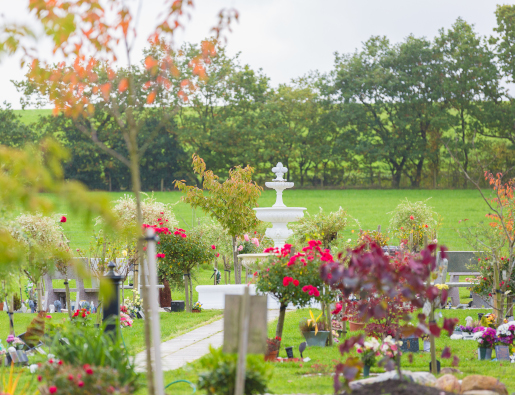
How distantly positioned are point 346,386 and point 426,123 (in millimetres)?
29815

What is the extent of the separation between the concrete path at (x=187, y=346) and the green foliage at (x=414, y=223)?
6.63 m

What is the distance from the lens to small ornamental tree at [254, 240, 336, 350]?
593cm

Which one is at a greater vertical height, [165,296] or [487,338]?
[487,338]

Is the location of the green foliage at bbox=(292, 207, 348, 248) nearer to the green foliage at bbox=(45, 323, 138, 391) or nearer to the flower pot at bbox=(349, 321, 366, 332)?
the flower pot at bbox=(349, 321, 366, 332)

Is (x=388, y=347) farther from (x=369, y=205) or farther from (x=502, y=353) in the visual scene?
(x=369, y=205)

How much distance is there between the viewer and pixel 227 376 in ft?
11.3

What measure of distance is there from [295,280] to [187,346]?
1487 mm

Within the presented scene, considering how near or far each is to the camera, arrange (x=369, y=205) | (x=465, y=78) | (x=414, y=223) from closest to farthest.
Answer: (x=414, y=223), (x=369, y=205), (x=465, y=78)

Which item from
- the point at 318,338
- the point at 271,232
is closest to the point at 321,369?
the point at 318,338

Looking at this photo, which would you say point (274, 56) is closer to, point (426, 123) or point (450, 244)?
point (426, 123)

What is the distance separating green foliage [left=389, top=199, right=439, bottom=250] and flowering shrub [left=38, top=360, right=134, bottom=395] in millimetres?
10292

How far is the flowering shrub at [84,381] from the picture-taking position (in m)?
3.30

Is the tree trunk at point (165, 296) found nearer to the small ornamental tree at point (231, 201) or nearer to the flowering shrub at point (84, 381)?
the small ornamental tree at point (231, 201)

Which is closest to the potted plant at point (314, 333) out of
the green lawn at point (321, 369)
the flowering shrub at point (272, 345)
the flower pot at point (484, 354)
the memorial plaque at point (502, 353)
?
the green lawn at point (321, 369)
